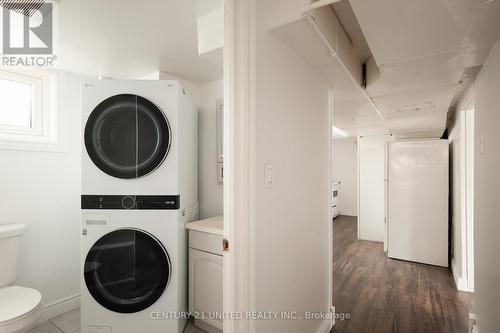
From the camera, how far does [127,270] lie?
5.98 feet

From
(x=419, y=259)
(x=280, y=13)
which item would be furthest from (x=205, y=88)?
(x=419, y=259)

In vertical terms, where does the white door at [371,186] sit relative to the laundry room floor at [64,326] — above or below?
above

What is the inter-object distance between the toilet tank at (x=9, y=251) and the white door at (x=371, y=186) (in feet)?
15.1

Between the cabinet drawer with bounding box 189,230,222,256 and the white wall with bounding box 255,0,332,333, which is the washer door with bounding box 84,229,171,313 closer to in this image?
the cabinet drawer with bounding box 189,230,222,256

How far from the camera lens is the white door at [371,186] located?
14.8 ft

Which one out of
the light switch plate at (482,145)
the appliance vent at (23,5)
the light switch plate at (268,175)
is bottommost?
the light switch plate at (268,175)

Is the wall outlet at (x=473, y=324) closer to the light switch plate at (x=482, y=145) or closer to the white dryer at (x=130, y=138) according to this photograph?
the light switch plate at (x=482, y=145)

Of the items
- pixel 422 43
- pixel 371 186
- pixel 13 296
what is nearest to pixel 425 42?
pixel 422 43

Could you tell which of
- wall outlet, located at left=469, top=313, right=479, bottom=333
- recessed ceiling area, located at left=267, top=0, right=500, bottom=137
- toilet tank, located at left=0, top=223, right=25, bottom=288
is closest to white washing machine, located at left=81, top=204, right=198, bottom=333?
toilet tank, located at left=0, top=223, right=25, bottom=288

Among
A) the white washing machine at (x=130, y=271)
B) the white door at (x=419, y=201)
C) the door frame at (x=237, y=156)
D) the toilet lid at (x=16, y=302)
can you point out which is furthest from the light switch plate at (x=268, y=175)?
the white door at (x=419, y=201)

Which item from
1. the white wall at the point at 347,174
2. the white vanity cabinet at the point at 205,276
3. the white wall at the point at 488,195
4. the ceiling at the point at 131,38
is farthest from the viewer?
the white wall at the point at 347,174

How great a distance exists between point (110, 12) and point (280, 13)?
40.4 inches

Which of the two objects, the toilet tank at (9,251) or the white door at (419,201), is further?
the white door at (419,201)

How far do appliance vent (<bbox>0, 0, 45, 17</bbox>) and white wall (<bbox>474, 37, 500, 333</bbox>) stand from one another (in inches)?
96.8
